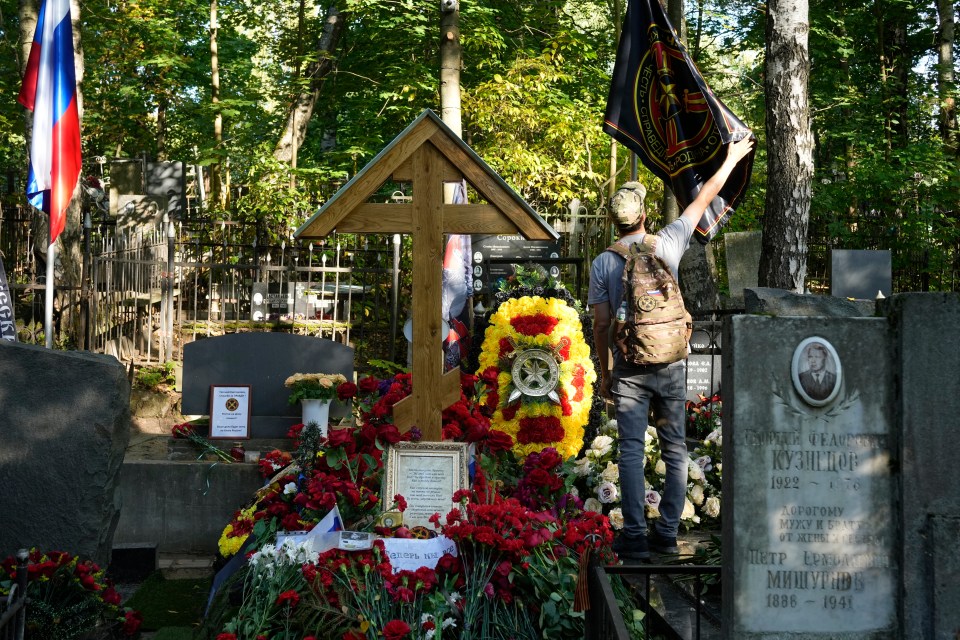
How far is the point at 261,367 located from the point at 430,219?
292cm

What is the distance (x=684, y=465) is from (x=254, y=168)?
454 inches

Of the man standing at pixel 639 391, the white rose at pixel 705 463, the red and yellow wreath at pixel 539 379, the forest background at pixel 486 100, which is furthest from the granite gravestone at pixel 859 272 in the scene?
the man standing at pixel 639 391

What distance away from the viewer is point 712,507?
634 cm

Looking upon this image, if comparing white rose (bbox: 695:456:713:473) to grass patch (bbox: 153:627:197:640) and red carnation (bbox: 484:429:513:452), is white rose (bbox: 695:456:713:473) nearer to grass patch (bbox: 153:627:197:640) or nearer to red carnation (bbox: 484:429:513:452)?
red carnation (bbox: 484:429:513:452)

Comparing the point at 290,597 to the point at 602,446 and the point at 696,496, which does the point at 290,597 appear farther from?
the point at 602,446

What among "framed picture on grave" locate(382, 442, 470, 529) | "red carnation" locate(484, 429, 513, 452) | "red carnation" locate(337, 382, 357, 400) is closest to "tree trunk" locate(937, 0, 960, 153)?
"red carnation" locate(484, 429, 513, 452)

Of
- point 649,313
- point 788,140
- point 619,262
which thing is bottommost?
point 649,313

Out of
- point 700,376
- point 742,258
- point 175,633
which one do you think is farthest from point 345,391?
point 742,258

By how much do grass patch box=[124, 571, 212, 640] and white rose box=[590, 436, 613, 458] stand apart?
2795mm

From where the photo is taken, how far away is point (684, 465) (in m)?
5.36

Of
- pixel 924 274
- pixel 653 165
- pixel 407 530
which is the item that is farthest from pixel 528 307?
pixel 924 274

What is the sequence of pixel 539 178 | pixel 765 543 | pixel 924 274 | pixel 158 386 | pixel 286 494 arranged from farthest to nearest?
pixel 924 274 → pixel 539 178 → pixel 158 386 → pixel 286 494 → pixel 765 543

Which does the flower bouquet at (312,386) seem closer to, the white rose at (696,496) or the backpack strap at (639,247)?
the white rose at (696,496)

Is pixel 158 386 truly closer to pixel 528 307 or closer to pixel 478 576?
pixel 528 307
